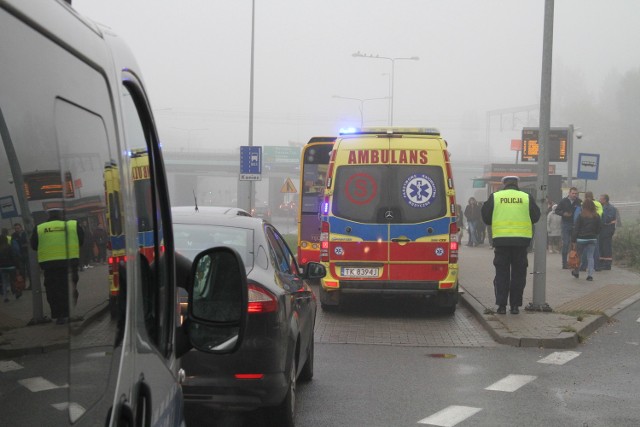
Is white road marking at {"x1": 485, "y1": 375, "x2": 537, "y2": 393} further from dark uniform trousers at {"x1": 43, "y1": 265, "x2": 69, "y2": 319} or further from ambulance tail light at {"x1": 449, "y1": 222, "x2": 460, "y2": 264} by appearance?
dark uniform trousers at {"x1": 43, "y1": 265, "x2": 69, "y2": 319}

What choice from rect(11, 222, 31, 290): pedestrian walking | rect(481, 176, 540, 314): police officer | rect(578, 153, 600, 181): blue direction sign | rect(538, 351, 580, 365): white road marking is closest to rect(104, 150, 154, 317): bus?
rect(11, 222, 31, 290): pedestrian walking

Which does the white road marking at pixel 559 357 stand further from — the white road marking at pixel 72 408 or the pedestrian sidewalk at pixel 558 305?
the white road marking at pixel 72 408

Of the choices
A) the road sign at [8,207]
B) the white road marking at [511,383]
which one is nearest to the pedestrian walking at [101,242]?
the road sign at [8,207]

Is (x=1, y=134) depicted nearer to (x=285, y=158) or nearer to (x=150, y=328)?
(x=150, y=328)

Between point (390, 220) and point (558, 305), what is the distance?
2.90 meters

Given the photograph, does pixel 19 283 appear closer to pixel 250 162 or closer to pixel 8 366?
pixel 8 366

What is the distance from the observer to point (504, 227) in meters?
11.5

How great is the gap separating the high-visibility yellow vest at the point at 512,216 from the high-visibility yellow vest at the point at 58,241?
33.5ft

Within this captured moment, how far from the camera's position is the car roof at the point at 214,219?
6812mm

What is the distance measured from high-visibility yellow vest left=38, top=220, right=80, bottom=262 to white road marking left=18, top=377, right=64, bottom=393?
0.67ft

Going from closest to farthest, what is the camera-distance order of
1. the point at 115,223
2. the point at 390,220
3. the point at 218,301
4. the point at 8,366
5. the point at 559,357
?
the point at 8,366 < the point at 115,223 < the point at 218,301 < the point at 559,357 < the point at 390,220

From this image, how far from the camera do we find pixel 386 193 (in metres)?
12.5

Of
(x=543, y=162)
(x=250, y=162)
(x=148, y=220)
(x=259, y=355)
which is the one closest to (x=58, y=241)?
(x=148, y=220)

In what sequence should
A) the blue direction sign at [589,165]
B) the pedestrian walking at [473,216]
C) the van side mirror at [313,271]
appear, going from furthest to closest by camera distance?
the pedestrian walking at [473,216], the blue direction sign at [589,165], the van side mirror at [313,271]
